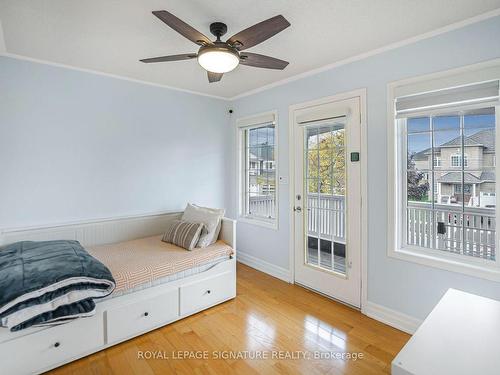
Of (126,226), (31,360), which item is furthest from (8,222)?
(31,360)

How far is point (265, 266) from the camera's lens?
3.61 meters

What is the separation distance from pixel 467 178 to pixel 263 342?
6.68 feet

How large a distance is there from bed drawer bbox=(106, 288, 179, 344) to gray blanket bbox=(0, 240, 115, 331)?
0.26 meters

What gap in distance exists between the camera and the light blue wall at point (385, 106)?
1.94m

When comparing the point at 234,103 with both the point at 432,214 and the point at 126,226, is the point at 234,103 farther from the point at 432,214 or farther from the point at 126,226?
the point at 432,214

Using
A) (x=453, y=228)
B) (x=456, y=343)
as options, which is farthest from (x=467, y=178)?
(x=456, y=343)

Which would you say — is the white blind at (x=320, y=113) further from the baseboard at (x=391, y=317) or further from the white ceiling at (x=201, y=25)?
the baseboard at (x=391, y=317)

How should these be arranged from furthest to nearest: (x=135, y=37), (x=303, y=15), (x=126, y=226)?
(x=126, y=226), (x=135, y=37), (x=303, y=15)

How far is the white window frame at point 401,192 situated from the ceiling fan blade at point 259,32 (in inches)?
51.5

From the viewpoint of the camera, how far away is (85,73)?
2.89m

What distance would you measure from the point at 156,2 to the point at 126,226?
2371mm

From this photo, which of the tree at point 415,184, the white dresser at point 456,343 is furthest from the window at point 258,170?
the white dresser at point 456,343

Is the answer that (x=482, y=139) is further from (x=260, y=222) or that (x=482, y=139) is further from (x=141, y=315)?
(x=141, y=315)

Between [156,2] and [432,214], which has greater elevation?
[156,2]
